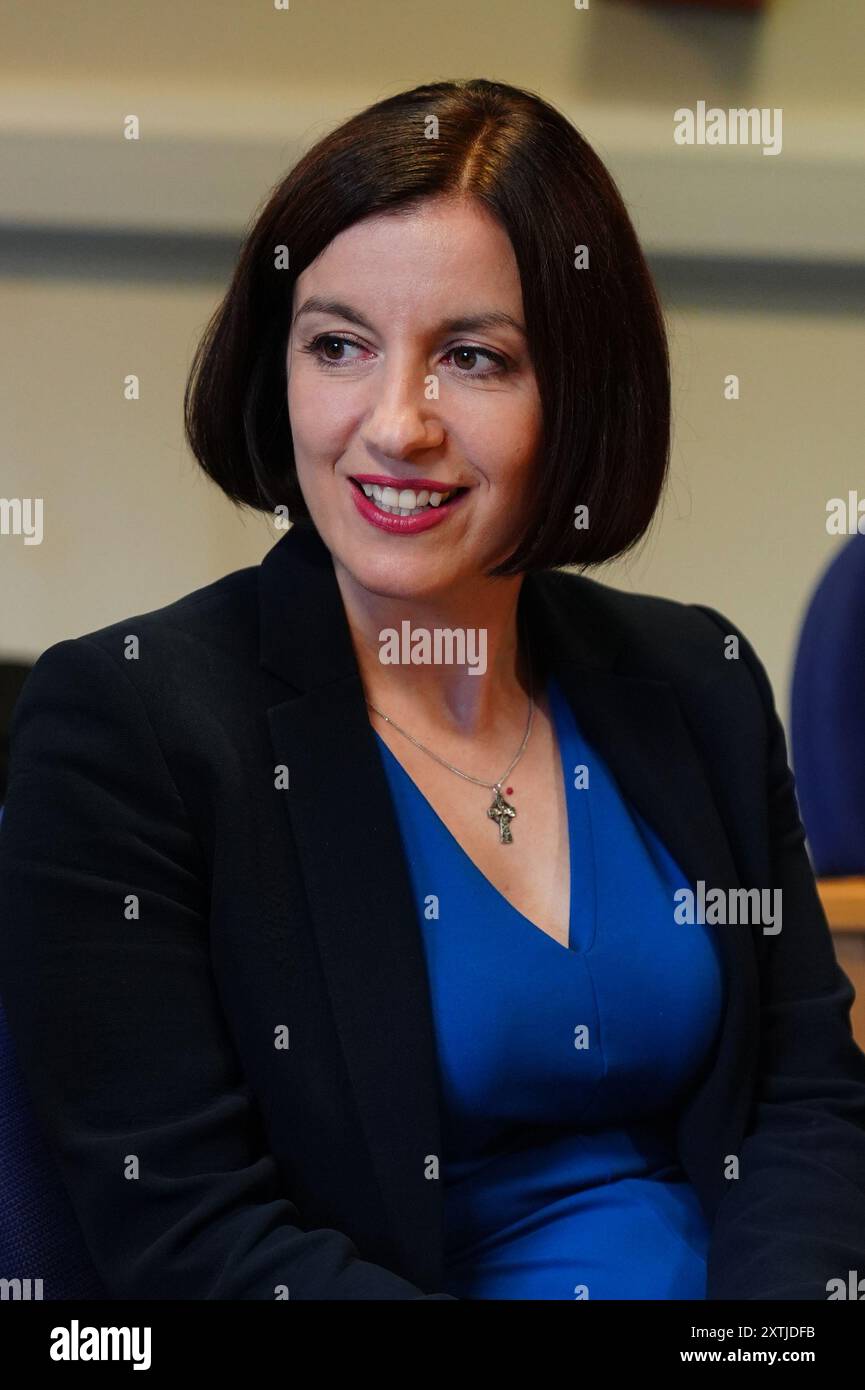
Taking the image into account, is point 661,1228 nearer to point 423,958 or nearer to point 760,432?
point 423,958

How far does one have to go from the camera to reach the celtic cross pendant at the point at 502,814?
1107mm

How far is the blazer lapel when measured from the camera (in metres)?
0.95

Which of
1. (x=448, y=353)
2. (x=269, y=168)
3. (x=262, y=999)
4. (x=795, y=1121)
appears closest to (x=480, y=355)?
(x=448, y=353)

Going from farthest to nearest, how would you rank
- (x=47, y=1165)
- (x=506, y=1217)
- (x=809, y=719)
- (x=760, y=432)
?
1. (x=760, y=432)
2. (x=809, y=719)
3. (x=506, y=1217)
4. (x=47, y=1165)

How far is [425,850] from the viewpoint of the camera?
1.06 m

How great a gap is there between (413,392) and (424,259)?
0.27 feet

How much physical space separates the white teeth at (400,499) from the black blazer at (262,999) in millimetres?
87

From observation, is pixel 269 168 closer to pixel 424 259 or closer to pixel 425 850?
pixel 424 259

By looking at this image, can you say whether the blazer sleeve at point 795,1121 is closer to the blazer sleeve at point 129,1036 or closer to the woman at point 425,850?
the woman at point 425,850

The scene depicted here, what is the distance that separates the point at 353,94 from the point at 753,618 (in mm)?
960

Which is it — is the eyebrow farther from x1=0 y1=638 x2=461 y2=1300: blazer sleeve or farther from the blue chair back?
the blue chair back

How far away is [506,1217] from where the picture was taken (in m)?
1.02

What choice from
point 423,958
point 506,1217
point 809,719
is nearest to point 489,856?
point 423,958

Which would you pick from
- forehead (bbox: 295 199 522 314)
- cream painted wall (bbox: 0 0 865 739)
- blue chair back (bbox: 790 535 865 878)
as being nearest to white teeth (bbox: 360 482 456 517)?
forehead (bbox: 295 199 522 314)
